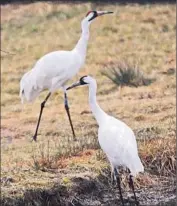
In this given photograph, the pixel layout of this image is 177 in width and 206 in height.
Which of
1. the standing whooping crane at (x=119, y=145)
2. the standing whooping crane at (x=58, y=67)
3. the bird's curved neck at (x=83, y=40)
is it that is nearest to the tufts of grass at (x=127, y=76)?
the standing whooping crane at (x=58, y=67)

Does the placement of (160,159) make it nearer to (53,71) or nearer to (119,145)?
(119,145)

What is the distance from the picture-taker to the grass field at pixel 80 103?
10188 mm

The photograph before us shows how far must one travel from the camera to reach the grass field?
10188mm

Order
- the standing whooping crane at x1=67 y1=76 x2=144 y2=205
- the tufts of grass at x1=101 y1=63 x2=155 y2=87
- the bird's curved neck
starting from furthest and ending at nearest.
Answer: the tufts of grass at x1=101 y1=63 x2=155 y2=87 → the bird's curved neck → the standing whooping crane at x1=67 y1=76 x2=144 y2=205

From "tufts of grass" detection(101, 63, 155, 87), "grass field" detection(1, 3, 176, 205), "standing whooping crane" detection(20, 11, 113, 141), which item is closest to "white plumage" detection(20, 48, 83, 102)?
"standing whooping crane" detection(20, 11, 113, 141)

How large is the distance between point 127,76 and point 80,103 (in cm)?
141

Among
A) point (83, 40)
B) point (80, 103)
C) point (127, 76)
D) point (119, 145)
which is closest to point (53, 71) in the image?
point (83, 40)

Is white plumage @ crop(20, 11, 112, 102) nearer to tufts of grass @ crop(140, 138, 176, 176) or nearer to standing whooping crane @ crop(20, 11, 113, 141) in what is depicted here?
standing whooping crane @ crop(20, 11, 113, 141)

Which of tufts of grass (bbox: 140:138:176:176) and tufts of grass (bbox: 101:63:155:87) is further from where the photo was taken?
tufts of grass (bbox: 101:63:155:87)

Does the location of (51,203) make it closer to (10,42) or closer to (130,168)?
(130,168)

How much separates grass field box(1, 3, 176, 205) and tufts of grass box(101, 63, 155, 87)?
0.18 meters

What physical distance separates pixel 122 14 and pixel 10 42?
125 inches

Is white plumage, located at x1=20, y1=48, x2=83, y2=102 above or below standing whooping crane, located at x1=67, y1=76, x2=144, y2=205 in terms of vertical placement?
above

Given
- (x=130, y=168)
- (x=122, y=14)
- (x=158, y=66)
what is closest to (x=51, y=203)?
(x=130, y=168)
